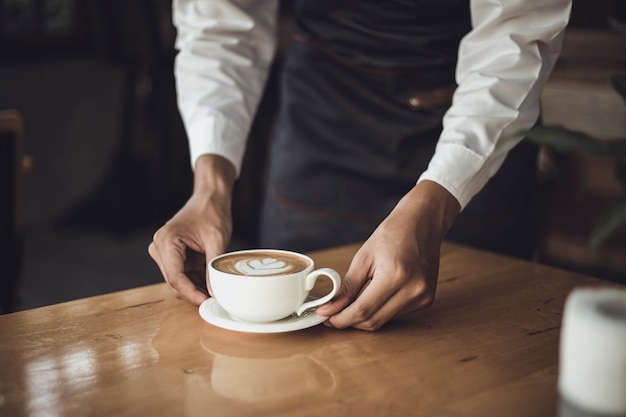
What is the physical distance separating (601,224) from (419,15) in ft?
3.06

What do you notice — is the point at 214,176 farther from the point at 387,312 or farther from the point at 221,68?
the point at 387,312

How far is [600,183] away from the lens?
110 inches

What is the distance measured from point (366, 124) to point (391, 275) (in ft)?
2.04

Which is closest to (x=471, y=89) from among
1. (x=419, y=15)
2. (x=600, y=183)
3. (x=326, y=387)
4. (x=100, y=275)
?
(x=419, y=15)

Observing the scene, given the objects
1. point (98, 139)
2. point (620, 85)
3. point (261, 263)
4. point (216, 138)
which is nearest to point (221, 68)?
point (216, 138)

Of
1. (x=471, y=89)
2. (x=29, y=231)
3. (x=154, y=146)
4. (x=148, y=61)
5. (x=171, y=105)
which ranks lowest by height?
(x=29, y=231)

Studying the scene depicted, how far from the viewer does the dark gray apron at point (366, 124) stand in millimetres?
1434

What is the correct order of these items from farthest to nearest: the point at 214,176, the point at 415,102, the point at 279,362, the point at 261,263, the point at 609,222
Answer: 1. the point at 415,102
2. the point at 214,176
3. the point at 261,263
4. the point at 279,362
5. the point at 609,222

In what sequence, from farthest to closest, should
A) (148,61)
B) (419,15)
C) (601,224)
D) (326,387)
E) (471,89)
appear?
1. (148,61)
2. (419,15)
3. (471,89)
4. (326,387)
5. (601,224)

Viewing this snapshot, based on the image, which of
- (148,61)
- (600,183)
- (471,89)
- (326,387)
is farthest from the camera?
(148,61)

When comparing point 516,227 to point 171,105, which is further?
point 171,105

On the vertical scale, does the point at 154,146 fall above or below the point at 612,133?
below

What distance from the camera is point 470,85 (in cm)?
119

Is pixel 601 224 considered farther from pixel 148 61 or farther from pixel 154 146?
pixel 154 146
